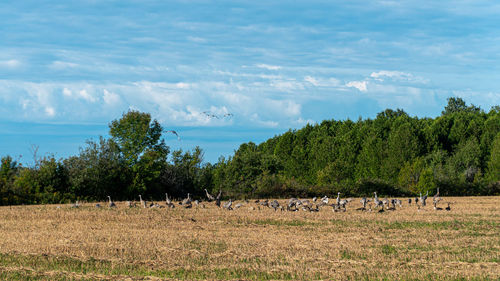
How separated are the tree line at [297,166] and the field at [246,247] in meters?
17.3

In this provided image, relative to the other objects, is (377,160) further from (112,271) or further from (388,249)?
(112,271)

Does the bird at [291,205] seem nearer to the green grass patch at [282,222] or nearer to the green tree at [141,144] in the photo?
the green grass patch at [282,222]

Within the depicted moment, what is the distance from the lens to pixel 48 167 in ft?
149

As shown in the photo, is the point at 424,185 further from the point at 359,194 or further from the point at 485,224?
the point at 485,224

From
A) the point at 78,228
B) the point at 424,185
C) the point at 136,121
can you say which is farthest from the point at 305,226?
the point at 424,185

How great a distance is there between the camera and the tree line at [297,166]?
46781 millimetres

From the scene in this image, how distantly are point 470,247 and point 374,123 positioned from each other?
62.5m

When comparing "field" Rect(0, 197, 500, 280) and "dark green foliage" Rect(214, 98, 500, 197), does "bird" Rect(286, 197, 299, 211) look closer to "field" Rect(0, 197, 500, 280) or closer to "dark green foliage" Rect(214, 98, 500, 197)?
"field" Rect(0, 197, 500, 280)

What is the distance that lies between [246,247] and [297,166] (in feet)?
202

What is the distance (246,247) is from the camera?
18516 millimetres

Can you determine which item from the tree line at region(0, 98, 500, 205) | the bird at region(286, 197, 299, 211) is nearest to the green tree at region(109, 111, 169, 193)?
the tree line at region(0, 98, 500, 205)

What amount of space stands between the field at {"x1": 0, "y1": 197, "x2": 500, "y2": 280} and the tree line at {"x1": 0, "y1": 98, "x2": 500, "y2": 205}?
17.3m

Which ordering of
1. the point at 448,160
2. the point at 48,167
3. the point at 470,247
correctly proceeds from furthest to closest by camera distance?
the point at 448,160 → the point at 48,167 → the point at 470,247

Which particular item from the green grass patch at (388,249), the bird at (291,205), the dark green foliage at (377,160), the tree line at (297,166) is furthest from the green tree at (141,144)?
the green grass patch at (388,249)
